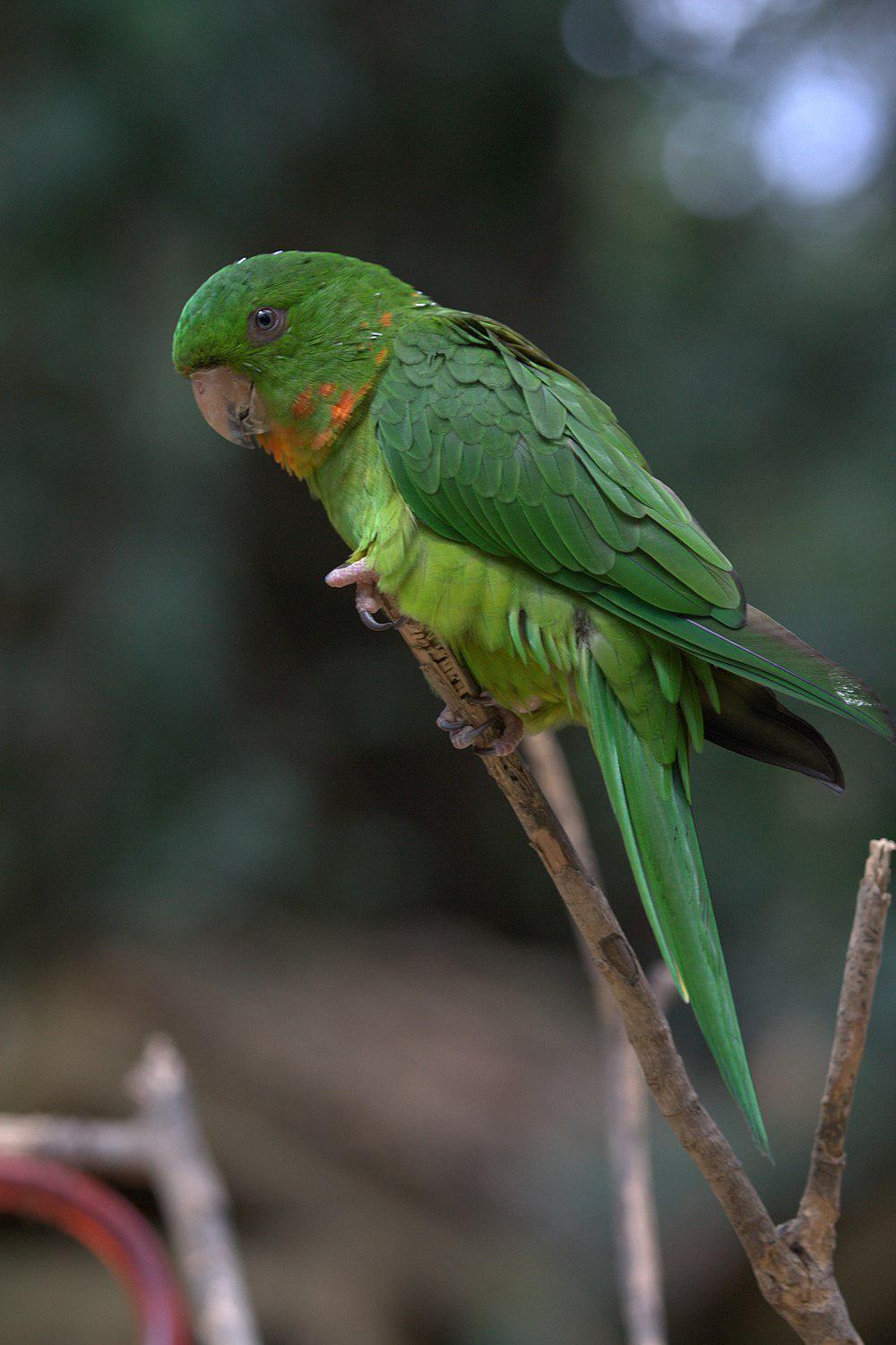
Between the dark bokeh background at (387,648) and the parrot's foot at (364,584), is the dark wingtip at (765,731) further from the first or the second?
the dark bokeh background at (387,648)

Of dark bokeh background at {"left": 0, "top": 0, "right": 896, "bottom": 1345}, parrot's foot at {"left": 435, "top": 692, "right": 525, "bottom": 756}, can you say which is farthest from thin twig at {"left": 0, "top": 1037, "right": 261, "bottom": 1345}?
dark bokeh background at {"left": 0, "top": 0, "right": 896, "bottom": 1345}

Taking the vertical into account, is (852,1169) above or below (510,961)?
below

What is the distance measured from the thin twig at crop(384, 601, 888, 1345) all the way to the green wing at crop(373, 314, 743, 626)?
306 mm

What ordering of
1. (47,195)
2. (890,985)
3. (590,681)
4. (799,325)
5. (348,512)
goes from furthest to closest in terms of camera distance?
(799,325)
(47,195)
(890,985)
(348,512)
(590,681)

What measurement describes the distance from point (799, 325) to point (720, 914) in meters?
1.93

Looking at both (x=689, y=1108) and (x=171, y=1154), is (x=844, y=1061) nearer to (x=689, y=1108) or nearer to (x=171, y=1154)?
(x=689, y=1108)

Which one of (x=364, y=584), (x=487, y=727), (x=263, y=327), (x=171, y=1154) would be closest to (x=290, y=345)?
(x=263, y=327)

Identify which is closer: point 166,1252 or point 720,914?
point 166,1252

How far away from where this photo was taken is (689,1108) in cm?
97

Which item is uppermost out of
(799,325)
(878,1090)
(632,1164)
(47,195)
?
(799,325)

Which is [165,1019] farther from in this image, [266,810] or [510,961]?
[510,961]

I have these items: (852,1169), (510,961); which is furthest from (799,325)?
(852,1169)

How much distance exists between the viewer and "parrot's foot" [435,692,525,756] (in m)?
1.34

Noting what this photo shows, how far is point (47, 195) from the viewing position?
10.4ft
